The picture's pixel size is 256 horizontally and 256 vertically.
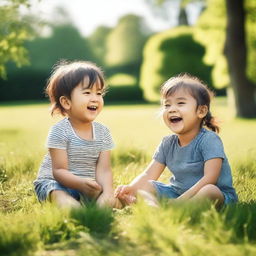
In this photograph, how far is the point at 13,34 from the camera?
6879 millimetres

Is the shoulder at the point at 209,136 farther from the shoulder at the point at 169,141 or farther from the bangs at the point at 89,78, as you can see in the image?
the bangs at the point at 89,78

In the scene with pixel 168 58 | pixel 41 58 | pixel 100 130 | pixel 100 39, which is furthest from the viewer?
pixel 100 39

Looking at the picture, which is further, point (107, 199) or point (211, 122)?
point (211, 122)

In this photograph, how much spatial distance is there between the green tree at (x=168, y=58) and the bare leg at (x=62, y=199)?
2519 centimetres

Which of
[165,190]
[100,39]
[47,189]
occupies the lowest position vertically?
[165,190]

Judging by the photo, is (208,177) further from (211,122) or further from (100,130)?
(100,130)

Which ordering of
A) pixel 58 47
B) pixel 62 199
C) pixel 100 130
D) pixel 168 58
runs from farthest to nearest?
pixel 58 47, pixel 168 58, pixel 100 130, pixel 62 199

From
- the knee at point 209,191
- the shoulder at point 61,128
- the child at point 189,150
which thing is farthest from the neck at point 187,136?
the shoulder at point 61,128

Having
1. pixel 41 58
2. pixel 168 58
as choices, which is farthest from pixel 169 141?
pixel 41 58

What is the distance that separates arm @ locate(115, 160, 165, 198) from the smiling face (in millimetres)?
541

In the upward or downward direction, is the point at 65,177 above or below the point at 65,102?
below

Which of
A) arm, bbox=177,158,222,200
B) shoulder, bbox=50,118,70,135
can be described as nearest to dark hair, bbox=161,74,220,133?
arm, bbox=177,158,222,200

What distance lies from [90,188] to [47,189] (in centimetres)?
31

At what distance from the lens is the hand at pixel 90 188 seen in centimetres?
355
